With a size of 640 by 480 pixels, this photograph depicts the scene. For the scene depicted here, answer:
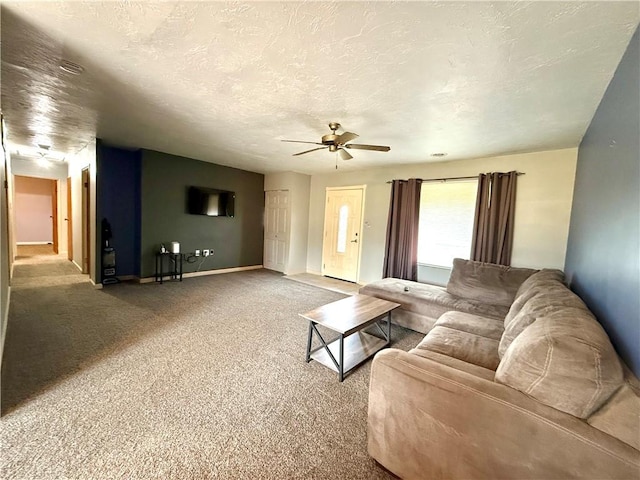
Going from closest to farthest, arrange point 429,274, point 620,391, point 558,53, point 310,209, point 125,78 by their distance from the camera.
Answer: point 620,391 → point 558,53 → point 125,78 → point 429,274 → point 310,209

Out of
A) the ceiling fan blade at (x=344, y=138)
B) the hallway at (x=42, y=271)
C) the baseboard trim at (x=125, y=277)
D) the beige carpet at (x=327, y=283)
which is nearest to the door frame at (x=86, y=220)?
the hallway at (x=42, y=271)

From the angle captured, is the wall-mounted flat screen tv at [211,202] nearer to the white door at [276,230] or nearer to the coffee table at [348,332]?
the white door at [276,230]

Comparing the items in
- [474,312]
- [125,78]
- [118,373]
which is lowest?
[118,373]

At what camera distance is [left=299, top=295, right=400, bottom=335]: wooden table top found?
2.31 m

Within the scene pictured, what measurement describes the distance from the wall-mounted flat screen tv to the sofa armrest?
5032mm

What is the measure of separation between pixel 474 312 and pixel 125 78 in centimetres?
379

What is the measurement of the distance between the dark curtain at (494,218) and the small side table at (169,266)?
5.22 metres

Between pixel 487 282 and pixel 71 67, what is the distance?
434cm

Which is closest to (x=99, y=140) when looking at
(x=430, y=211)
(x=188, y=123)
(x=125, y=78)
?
(x=188, y=123)

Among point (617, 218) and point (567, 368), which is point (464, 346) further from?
point (617, 218)

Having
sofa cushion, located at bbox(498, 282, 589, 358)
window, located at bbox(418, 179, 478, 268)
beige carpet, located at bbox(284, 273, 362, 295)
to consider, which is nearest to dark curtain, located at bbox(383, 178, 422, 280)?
window, located at bbox(418, 179, 478, 268)

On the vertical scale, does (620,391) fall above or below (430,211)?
below

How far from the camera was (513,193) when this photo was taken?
12.4ft

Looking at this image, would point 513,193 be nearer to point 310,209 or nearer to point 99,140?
point 310,209
